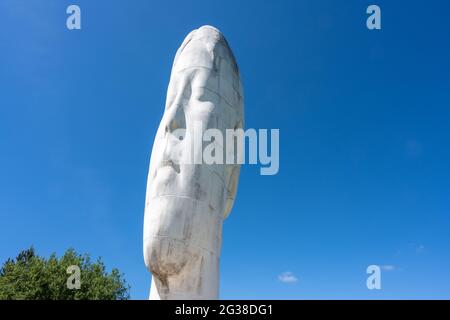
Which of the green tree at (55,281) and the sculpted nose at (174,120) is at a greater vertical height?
the sculpted nose at (174,120)

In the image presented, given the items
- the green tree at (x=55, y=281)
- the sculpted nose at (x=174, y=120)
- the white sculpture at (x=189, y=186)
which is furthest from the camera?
the green tree at (x=55, y=281)

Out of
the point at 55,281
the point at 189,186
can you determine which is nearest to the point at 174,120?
the point at 189,186

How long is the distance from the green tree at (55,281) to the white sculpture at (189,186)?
25.1m

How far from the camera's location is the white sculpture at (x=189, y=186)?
9.49 metres

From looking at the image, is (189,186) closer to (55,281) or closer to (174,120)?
(174,120)

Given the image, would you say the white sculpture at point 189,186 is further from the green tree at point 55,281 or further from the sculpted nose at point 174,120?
the green tree at point 55,281

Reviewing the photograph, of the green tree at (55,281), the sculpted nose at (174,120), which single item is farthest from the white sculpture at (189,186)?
the green tree at (55,281)

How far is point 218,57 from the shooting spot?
12141 millimetres

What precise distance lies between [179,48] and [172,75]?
4.40 feet

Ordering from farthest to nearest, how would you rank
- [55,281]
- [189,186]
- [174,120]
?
1. [55,281]
2. [174,120]
3. [189,186]

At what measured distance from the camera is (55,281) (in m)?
31.8

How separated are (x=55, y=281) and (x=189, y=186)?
26626 mm
